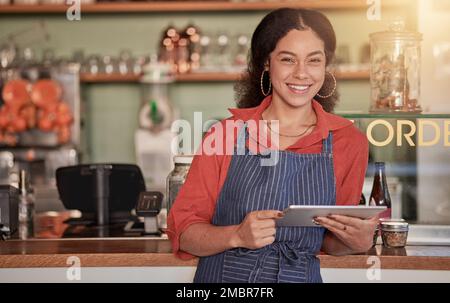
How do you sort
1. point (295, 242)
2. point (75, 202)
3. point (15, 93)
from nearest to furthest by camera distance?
point (295, 242) → point (75, 202) → point (15, 93)

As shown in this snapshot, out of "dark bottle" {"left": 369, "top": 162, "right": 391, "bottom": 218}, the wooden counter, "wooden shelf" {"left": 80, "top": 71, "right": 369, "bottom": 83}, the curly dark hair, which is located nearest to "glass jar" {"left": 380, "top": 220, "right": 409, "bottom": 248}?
the wooden counter

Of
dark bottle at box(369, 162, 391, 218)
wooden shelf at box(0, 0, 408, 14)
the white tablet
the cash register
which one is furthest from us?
wooden shelf at box(0, 0, 408, 14)

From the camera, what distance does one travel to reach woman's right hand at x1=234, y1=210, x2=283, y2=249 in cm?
176

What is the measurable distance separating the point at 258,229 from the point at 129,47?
3252 millimetres

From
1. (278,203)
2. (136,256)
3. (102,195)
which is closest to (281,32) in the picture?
(278,203)

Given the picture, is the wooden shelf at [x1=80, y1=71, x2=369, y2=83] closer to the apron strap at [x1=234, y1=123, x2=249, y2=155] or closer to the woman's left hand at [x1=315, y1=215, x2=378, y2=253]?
the apron strap at [x1=234, y1=123, x2=249, y2=155]

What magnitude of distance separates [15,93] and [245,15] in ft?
4.78

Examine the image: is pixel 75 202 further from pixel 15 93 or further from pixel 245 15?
pixel 245 15

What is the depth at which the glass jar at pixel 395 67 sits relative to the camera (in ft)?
7.72

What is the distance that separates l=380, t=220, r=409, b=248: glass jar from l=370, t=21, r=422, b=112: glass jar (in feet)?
1.29

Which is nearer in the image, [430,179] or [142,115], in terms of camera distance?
[430,179]
